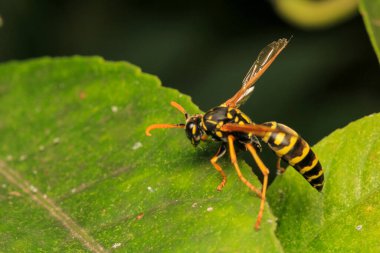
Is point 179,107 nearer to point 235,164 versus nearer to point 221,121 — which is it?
point 221,121

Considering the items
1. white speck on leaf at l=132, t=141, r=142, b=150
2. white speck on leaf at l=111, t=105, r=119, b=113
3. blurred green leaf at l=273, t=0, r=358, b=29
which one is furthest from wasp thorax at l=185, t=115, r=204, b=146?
blurred green leaf at l=273, t=0, r=358, b=29

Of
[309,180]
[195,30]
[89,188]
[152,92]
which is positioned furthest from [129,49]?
[309,180]

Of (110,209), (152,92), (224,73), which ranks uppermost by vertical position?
(152,92)

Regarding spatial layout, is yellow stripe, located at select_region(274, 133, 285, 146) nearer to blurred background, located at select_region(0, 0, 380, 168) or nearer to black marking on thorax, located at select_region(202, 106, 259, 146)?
black marking on thorax, located at select_region(202, 106, 259, 146)

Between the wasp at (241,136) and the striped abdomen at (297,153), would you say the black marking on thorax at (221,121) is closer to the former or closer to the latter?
the wasp at (241,136)

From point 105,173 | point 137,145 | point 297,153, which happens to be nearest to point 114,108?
point 137,145

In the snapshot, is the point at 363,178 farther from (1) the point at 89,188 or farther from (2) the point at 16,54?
(2) the point at 16,54
